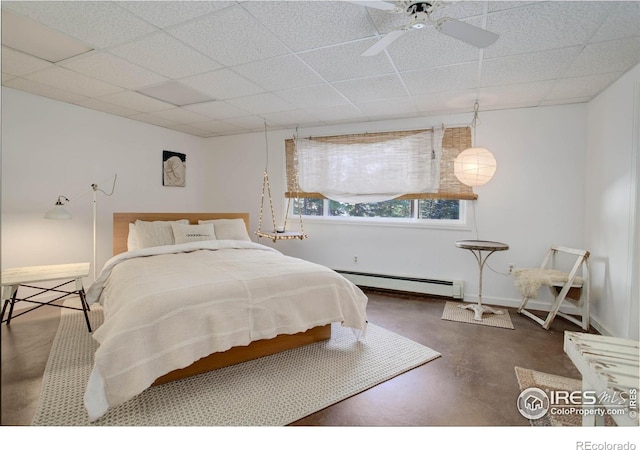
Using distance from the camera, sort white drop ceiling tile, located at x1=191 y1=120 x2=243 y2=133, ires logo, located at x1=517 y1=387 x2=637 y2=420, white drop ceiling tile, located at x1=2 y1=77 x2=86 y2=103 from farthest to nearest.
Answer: white drop ceiling tile, located at x1=191 y1=120 x2=243 y2=133 < white drop ceiling tile, located at x1=2 y1=77 x2=86 y2=103 < ires logo, located at x1=517 y1=387 x2=637 y2=420

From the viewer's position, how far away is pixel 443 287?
3977mm

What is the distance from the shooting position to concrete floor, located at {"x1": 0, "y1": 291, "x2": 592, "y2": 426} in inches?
71.7

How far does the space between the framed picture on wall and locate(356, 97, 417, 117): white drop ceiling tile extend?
296 centimetres

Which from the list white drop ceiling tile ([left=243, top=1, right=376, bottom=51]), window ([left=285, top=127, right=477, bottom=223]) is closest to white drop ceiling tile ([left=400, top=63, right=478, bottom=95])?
white drop ceiling tile ([left=243, top=1, right=376, bottom=51])

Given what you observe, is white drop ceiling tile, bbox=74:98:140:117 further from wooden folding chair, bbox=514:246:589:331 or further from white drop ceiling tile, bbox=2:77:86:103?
wooden folding chair, bbox=514:246:589:331

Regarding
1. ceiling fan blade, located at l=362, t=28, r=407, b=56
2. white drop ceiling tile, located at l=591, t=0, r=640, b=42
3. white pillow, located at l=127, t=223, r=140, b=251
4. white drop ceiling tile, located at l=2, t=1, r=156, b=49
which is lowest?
white pillow, located at l=127, t=223, r=140, b=251

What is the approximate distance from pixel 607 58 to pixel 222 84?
3.12 metres

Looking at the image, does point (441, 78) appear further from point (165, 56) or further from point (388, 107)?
point (165, 56)

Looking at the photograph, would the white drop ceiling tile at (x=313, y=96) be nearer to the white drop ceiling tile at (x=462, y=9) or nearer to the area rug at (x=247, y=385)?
the white drop ceiling tile at (x=462, y=9)

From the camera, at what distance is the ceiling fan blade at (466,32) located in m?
1.71

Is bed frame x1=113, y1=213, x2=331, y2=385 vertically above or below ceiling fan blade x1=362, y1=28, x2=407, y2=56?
below

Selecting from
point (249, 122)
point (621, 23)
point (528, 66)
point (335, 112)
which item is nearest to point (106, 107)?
point (249, 122)
